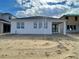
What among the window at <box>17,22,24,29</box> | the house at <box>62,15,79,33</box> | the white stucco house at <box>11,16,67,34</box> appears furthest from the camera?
the house at <box>62,15,79,33</box>

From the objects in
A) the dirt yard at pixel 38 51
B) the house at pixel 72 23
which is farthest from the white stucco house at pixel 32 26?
the dirt yard at pixel 38 51

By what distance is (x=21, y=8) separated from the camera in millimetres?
92562

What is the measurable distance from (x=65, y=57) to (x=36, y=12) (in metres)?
98.6

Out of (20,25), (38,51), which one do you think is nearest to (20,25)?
(20,25)

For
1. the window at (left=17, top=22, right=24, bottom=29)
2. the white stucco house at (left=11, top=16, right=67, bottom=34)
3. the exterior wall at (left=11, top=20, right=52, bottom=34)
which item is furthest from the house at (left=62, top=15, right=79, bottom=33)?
Answer: the window at (left=17, top=22, right=24, bottom=29)

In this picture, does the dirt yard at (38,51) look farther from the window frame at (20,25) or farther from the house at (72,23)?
the house at (72,23)

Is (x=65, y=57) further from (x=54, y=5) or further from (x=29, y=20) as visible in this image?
(x=54, y=5)

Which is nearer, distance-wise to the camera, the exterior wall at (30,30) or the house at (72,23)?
the exterior wall at (30,30)

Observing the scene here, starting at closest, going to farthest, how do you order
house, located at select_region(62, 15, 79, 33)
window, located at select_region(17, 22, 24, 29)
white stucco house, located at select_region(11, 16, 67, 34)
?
white stucco house, located at select_region(11, 16, 67, 34), window, located at select_region(17, 22, 24, 29), house, located at select_region(62, 15, 79, 33)

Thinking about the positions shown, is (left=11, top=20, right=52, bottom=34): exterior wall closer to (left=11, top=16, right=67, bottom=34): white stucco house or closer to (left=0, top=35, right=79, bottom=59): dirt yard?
(left=11, top=16, right=67, bottom=34): white stucco house

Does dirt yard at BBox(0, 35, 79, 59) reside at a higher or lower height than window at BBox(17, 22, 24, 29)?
lower

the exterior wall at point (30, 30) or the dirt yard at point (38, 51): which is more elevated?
the exterior wall at point (30, 30)

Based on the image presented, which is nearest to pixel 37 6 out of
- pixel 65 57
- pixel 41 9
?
pixel 41 9

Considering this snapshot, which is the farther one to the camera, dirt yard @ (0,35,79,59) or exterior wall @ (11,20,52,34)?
exterior wall @ (11,20,52,34)
